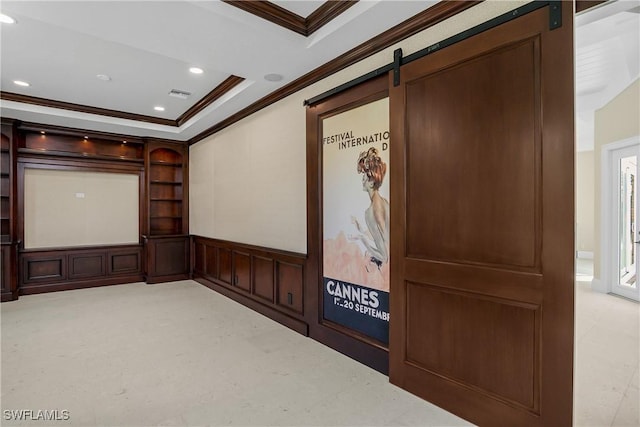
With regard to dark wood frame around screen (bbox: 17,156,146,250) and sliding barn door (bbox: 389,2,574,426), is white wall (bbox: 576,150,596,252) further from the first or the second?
dark wood frame around screen (bbox: 17,156,146,250)

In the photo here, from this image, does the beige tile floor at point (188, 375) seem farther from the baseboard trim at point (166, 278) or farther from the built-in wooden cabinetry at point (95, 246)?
the baseboard trim at point (166, 278)

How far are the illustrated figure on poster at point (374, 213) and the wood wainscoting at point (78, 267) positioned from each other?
18.0 ft

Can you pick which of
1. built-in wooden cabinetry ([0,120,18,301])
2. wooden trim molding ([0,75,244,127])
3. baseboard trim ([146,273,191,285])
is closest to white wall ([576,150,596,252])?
wooden trim molding ([0,75,244,127])

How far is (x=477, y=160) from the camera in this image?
2.18 metres

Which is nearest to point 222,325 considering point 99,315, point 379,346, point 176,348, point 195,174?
point 176,348

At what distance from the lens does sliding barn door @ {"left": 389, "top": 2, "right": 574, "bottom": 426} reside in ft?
6.07

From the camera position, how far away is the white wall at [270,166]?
2.68 metres

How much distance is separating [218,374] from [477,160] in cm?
269

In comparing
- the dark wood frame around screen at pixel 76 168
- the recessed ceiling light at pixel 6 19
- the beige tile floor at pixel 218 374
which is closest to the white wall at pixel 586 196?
the beige tile floor at pixel 218 374

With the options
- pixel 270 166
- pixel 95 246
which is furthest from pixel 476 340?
pixel 95 246

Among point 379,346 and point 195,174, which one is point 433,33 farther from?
point 195,174

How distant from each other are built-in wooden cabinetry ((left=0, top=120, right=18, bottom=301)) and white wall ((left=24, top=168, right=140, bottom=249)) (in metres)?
0.27

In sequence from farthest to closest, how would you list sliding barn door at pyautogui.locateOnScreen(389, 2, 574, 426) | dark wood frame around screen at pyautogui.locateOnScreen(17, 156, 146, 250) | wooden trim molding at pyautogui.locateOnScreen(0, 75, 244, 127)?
dark wood frame around screen at pyautogui.locateOnScreen(17, 156, 146, 250)
wooden trim molding at pyautogui.locateOnScreen(0, 75, 244, 127)
sliding barn door at pyautogui.locateOnScreen(389, 2, 574, 426)

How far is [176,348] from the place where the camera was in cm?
342
